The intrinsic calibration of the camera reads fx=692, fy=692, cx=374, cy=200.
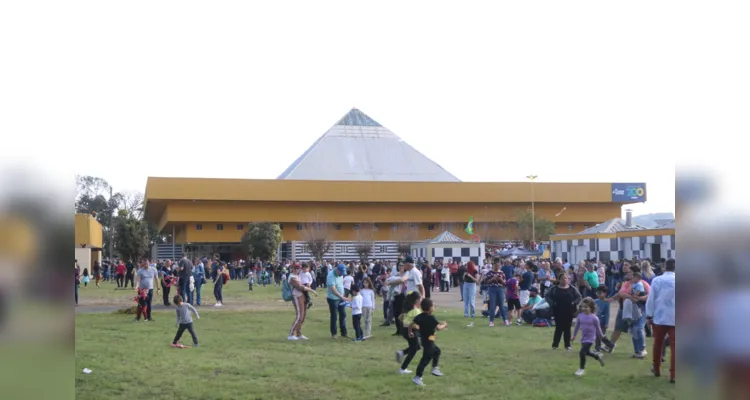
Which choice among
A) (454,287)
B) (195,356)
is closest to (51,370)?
(195,356)

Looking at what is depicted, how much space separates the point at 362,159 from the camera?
3250 inches

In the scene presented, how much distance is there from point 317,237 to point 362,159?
21.3 m

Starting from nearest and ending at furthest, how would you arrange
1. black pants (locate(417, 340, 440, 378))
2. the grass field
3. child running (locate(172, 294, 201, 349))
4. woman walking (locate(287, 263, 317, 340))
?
the grass field, black pants (locate(417, 340, 440, 378)), child running (locate(172, 294, 201, 349)), woman walking (locate(287, 263, 317, 340))

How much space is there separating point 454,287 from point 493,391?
27.6 meters

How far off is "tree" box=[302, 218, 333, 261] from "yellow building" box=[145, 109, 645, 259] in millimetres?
204

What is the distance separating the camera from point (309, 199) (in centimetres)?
6919

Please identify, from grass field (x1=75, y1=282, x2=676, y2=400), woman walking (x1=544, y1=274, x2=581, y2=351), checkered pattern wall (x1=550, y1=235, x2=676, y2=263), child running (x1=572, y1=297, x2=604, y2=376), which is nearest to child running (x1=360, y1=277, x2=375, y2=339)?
grass field (x1=75, y1=282, x2=676, y2=400)

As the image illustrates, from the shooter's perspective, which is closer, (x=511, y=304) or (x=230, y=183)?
(x=511, y=304)

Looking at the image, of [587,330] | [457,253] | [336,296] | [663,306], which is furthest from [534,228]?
[663,306]

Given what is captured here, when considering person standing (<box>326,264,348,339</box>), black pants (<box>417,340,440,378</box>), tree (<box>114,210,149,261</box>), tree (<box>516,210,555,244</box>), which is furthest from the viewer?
tree (<box>516,210,555,244</box>)

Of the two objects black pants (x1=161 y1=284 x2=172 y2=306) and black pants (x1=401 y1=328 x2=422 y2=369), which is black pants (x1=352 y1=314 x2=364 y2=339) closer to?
black pants (x1=401 y1=328 x2=422 y2=369)

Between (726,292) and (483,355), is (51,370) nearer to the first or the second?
(726,292)

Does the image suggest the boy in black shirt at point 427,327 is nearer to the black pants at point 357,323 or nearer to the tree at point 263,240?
the black pants at point 357,323

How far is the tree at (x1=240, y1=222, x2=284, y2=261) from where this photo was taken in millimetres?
56469
